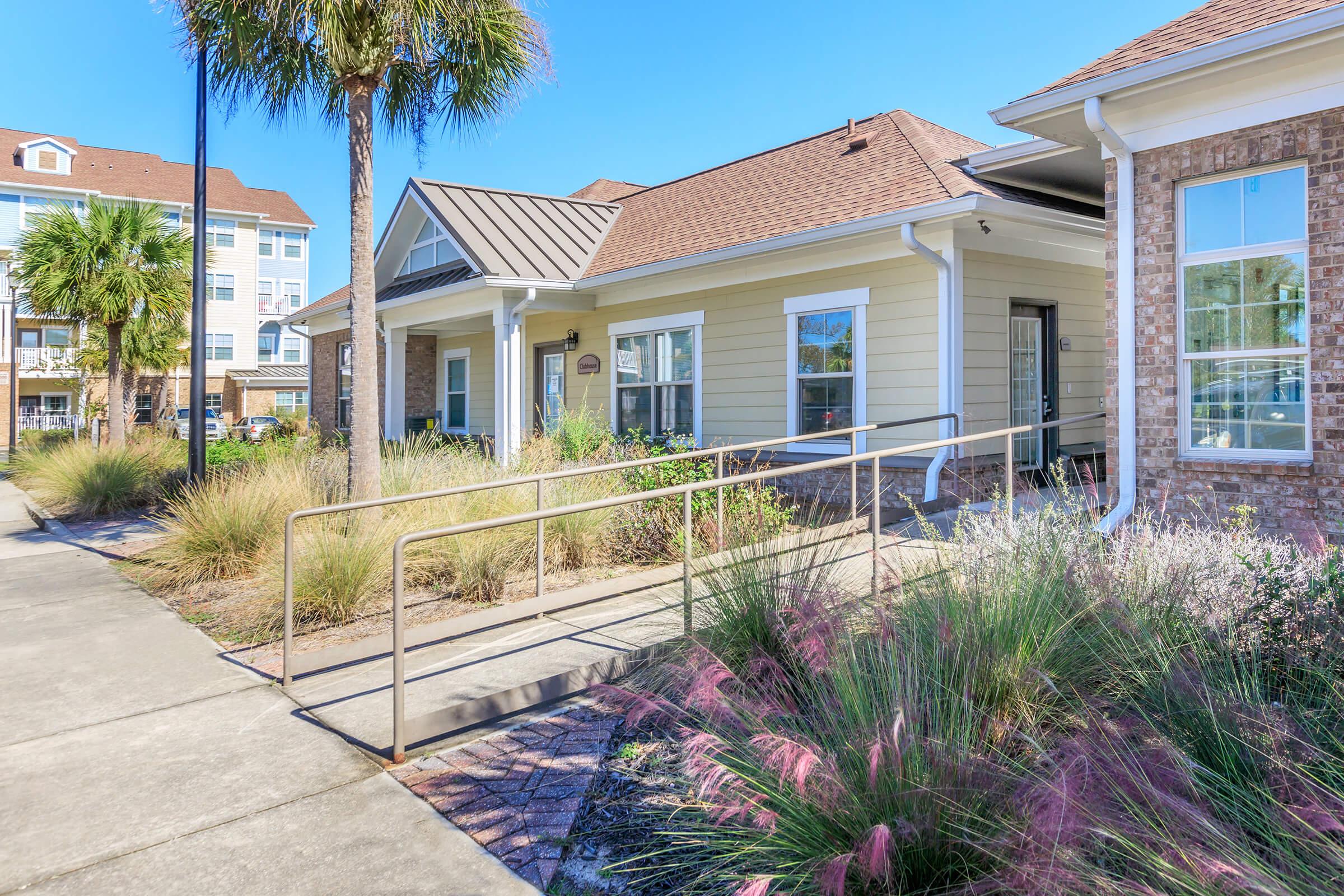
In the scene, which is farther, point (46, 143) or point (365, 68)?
point (46, 143)

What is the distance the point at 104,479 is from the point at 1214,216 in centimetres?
1361

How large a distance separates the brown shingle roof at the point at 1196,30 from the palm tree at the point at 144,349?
16.6 m

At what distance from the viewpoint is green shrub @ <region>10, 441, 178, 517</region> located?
12.3 metres

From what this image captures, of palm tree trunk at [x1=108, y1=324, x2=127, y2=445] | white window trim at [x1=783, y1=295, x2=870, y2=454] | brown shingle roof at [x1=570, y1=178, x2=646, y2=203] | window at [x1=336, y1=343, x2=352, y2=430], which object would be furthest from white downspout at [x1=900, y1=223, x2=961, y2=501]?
window at [x1=336, y1=343, x2=352, y2=430]

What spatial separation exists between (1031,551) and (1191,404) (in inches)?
139

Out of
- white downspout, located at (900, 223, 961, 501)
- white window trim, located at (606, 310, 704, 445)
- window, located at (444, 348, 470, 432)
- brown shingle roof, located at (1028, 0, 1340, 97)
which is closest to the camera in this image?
brown shingle roof, located at (1028, 0, 1340, 97)

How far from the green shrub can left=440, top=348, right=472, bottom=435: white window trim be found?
508 cm

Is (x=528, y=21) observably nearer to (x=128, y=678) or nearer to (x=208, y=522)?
(x=208, y=522)

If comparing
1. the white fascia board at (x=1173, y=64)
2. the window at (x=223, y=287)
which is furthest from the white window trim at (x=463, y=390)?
the window at (x=223, y=287)

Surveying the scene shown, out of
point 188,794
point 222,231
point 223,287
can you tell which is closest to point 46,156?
point 222,231

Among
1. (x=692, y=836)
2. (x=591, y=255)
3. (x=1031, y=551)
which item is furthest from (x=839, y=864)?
(x=591, y=255)

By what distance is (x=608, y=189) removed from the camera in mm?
20422

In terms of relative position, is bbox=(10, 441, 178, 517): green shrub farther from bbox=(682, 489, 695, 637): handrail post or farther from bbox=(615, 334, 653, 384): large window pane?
bbox=(682, 489, 695, 637): handrail post

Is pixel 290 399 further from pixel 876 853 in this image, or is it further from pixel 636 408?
pixel 876 853
